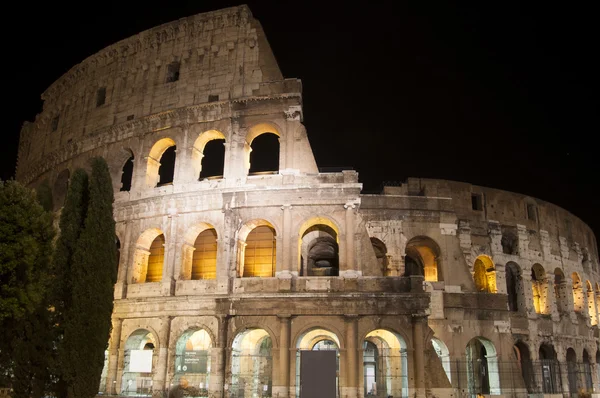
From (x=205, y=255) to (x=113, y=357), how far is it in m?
4.90

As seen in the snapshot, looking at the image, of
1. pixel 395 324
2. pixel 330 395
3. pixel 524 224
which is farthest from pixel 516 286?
pixel 330 395

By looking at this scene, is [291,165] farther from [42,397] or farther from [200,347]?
[42,397]

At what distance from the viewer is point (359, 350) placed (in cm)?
1653

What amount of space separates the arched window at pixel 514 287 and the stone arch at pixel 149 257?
52.9 feet

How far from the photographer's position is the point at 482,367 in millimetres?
22594

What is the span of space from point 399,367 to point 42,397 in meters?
12.7

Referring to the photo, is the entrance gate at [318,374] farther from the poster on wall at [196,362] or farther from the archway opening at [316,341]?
the poster on wall at [196,362]

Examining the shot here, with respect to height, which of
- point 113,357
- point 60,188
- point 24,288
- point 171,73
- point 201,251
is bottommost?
point 113,357

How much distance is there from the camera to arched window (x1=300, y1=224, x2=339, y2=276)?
20.5 metres

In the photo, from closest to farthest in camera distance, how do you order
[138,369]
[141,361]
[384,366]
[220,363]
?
[220,363] < [138,369] < [141,361] < [384,366]

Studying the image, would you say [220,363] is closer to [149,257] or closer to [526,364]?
[149,257]

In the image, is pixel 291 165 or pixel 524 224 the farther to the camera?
pixel 524 224

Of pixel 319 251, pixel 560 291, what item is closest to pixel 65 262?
pixel 319 251

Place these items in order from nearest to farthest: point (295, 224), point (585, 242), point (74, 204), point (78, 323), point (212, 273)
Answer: point (78, 323) < point (74, 204) < point (295, 224) < point (212, 273) < point (585, 242)
